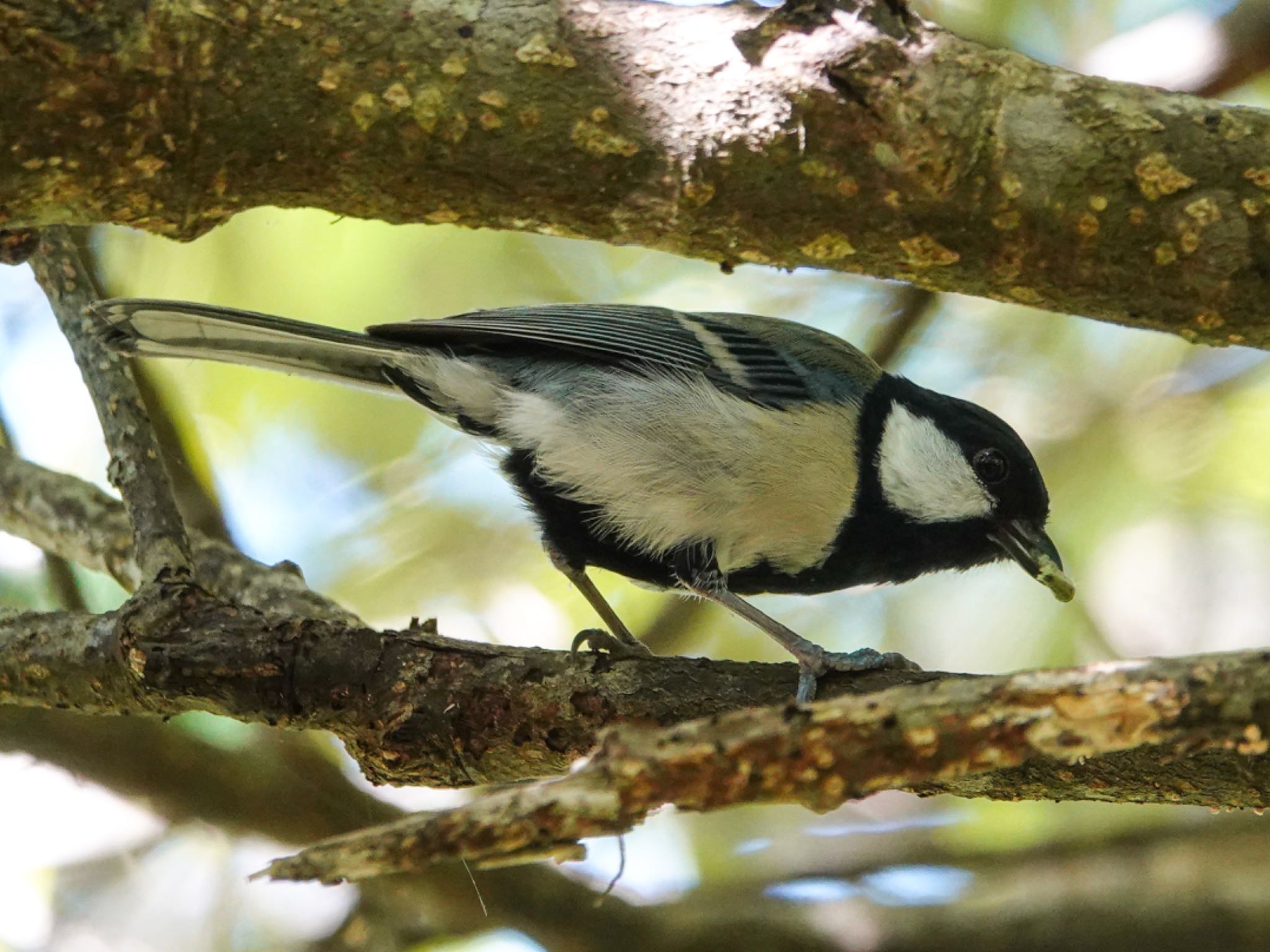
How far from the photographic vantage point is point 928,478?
3.69m

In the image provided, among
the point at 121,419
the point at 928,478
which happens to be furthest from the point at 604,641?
the point at 121,419

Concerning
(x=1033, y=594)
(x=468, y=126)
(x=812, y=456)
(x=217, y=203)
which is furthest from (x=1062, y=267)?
(x=1033, y=594)

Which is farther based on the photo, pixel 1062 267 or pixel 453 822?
pixel 1062 267

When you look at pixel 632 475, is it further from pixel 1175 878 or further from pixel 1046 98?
pixel 1175 878

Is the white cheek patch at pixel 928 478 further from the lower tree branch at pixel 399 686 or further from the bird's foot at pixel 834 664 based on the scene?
the lower tree branch at pixel 399 686

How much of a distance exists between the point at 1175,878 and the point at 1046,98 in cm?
252

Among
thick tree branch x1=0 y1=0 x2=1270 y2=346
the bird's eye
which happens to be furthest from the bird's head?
thick tree branch x1=0 y1=0 x2=1270 y2=346

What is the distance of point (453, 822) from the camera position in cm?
155

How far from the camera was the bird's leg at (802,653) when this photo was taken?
295 cm

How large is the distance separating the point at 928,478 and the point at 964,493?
11cm

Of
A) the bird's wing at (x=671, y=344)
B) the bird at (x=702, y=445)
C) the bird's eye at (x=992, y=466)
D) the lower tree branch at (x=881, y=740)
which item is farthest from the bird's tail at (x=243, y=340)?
the lower tree branch at (x=881, y=740)

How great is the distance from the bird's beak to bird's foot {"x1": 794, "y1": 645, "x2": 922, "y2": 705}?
2.11 feet

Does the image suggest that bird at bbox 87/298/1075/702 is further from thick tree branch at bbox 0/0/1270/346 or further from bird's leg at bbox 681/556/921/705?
thick tree branch at bbox 0/0/1270/346

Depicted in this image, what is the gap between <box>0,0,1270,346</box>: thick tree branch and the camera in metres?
2.50
